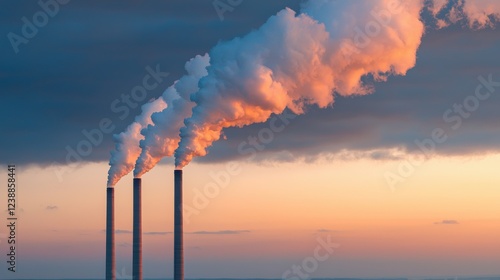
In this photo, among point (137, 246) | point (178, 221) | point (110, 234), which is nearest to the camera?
point (178, 221)

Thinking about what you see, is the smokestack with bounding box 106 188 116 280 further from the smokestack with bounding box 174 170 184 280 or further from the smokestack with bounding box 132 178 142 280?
the smokestack with bounding box 174 170 184 280

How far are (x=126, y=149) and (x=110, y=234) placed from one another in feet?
25.4

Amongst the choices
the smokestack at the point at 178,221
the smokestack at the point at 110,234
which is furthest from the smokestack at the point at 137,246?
the smokestack at the point at 178,221

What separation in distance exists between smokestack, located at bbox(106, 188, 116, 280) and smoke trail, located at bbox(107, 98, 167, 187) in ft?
4.04

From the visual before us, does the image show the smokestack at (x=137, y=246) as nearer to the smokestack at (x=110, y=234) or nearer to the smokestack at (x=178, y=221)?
the smokestack at (x=110, y=234)

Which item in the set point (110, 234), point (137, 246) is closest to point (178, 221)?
point (137, 246)

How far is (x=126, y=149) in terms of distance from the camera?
305 feet

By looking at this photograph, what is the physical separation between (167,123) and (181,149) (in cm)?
798

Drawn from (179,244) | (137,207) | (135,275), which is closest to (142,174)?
(137,207)

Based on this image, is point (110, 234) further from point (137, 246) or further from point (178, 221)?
point (178, 221)

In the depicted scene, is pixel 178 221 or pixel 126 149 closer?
pixel 178 221

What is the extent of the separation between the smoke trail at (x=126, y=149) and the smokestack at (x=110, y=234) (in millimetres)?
1232

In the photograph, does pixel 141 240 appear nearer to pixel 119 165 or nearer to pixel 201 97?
pixel 119 165

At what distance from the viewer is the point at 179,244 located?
75750 mm
